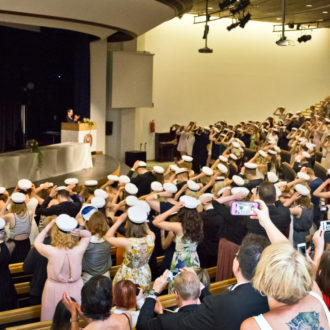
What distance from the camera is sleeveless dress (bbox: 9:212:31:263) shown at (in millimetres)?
5492

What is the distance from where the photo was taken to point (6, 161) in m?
10.4

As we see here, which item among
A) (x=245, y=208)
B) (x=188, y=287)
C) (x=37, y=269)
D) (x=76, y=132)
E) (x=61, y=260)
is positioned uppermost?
(x=245, y=208)

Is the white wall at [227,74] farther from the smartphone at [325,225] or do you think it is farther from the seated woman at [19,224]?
Answer: the smartphone at [325,225]

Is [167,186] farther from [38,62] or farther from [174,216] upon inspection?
[38,62]

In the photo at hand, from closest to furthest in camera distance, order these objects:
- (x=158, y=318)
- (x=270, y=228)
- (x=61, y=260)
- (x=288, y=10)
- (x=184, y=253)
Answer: (x=158, y=318), (x=270, y=228), (x=61, y=260), (x=184, y=253), (x=288, y=10)

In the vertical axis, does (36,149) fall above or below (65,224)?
below

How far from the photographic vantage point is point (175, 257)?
464 cm

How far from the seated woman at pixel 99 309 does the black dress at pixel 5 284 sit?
168 cm

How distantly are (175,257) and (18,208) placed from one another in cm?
194

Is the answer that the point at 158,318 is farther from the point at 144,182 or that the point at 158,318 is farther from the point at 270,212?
the point at 144,182

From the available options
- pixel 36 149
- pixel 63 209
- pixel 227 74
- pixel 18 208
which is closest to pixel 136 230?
pixel 18 208

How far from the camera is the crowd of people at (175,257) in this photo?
2.32m

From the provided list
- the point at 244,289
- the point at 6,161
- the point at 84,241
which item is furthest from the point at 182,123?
the point at 244,289

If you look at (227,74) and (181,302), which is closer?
(181,302)
